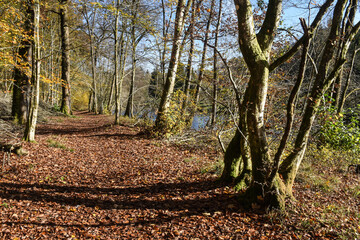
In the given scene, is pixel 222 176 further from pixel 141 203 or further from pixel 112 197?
pixel 112 197

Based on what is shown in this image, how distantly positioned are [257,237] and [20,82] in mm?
10227

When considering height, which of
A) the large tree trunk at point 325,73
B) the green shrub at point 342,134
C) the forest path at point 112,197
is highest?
the large tree trunk at point 325,73

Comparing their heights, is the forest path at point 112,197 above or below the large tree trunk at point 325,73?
below

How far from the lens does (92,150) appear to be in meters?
7.24

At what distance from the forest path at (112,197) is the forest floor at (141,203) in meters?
0.02

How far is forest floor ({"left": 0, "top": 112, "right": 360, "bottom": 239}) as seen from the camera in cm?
339

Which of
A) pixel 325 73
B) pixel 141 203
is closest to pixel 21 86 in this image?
pixel 141 203

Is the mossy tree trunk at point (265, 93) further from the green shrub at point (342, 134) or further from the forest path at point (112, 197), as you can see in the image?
the green shrub at point (342, 134)

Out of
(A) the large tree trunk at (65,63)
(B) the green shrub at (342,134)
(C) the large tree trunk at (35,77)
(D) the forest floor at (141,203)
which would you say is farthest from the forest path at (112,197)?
(A) the large tree trunk at (65,63)

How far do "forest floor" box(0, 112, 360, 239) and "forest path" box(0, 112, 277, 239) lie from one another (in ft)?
0.06

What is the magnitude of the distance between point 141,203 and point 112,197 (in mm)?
718

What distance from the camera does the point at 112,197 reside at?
14.7 ft

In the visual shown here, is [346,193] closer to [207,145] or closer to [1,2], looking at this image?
[207,145]

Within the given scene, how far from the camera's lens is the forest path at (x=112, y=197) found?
136 inches
